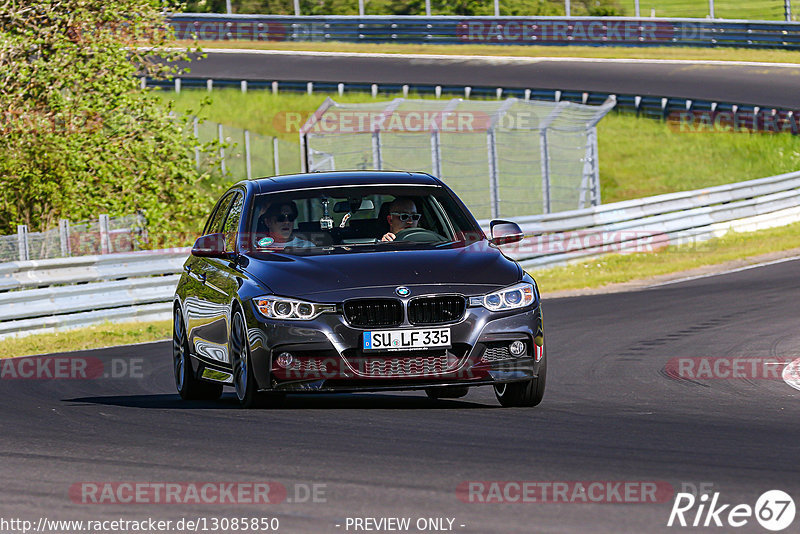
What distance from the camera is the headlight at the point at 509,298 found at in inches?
354

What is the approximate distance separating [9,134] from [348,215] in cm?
1453

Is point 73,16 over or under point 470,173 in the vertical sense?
over

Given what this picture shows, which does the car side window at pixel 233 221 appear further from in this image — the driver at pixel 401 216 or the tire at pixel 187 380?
the driver at pixel 401 216

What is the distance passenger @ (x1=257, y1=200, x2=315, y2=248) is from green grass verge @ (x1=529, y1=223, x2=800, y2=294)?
11781 millimetres

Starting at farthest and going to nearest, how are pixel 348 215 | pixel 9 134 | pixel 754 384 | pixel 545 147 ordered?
1. pixel 545 147
2. pixel 9 134
3. pixel 754 384
4. pixel 348 215

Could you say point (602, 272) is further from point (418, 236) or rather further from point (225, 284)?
point (225, 284)

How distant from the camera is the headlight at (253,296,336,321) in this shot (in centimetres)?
886

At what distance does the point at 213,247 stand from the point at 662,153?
2892cm

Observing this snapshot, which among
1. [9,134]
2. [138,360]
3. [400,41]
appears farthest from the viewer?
[400,41]

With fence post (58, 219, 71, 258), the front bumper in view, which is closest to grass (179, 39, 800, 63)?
fence post (58, 219, 71, 258)

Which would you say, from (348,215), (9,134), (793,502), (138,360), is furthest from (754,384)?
(9,134)

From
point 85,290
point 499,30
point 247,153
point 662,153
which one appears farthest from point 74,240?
point 499,30

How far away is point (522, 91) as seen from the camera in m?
41.5

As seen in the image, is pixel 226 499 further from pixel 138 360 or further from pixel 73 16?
pixel 73 16
